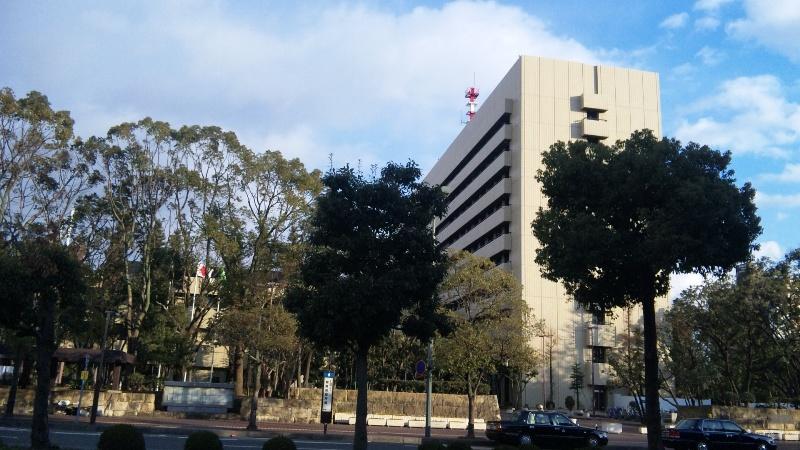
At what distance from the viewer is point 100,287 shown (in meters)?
41.2

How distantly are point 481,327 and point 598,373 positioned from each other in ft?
93.4

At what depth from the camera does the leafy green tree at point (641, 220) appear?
18.1 m

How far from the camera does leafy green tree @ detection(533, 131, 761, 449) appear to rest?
1811cm

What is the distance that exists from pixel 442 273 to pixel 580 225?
4696 millimetres

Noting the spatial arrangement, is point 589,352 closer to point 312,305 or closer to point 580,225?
point 580,225

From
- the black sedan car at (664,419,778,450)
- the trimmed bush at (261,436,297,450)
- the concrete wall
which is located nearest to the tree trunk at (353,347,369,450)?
the trimmed bush at (261,436,297,450)

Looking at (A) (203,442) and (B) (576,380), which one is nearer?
(A) (203,442)

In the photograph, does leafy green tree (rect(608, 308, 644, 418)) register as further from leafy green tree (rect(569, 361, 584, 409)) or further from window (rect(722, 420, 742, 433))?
window (rect(722, 420, 742, 433))

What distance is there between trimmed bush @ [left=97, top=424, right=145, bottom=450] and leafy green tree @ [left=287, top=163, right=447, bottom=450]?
4.71 metres

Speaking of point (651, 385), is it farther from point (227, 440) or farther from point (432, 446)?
point (227, 440)

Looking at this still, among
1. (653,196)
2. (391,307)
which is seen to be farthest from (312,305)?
(653,196)

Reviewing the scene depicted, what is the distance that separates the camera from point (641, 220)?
19.7m

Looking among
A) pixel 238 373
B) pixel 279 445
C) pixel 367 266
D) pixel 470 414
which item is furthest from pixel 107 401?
pixel 279 445

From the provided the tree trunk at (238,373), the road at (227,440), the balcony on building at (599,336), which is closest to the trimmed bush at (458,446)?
the road at (227,440)
